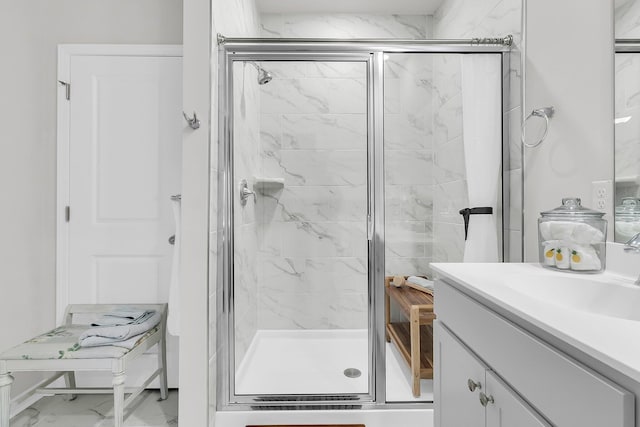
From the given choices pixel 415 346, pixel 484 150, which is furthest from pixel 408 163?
pixel 415 346

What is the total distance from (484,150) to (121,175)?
6.80 feet

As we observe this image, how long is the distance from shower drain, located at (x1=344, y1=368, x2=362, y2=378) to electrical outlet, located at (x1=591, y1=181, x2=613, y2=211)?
1.32 meters

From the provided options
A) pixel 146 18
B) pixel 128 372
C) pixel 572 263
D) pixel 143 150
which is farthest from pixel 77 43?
pixel 572 263

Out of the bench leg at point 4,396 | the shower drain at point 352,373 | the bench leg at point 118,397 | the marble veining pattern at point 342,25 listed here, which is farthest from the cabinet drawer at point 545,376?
the marble veining pattern at point 342,25

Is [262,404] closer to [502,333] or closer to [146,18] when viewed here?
[502,333]

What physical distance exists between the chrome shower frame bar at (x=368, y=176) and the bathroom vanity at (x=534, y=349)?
59 cm

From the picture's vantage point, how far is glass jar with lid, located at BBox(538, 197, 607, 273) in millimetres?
1010

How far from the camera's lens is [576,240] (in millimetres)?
1021

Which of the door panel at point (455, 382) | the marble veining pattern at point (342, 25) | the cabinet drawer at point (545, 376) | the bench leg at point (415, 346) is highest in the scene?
the marble veining pattern at point (342, 25)

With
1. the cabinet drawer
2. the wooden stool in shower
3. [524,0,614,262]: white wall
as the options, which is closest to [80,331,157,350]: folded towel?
the wooden stool in shower

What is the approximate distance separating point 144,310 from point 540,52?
2.36 metres

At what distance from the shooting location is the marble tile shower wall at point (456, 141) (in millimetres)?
1567

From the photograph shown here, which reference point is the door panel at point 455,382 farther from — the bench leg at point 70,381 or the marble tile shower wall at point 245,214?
the bench leg at point 70,381

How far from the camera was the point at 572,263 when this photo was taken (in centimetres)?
103
